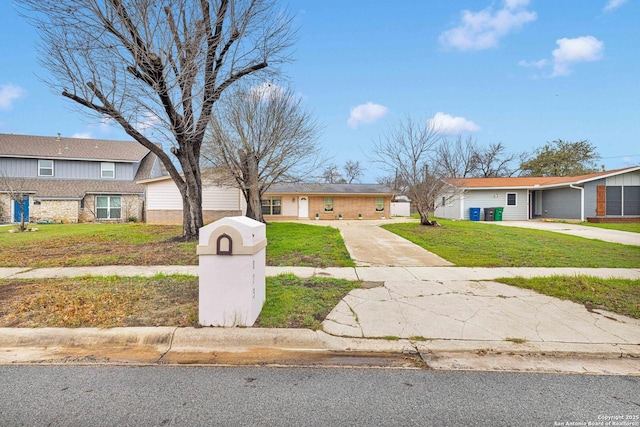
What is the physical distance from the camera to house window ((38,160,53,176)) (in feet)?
80.6

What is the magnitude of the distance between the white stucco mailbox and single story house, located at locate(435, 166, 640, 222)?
15.7 metres

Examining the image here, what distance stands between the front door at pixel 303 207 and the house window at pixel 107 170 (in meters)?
15.1

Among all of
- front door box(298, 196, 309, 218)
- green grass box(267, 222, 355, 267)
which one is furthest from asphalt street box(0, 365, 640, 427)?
front door box(298, 196, 309, 218)

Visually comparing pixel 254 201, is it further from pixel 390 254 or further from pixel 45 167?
pixel 45 167

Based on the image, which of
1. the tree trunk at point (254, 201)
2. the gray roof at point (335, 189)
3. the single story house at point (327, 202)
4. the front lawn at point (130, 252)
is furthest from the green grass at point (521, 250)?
the single story house at point (327, 202)

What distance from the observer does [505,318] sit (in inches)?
171

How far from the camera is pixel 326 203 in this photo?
26828 millimetres

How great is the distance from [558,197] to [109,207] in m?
33.4

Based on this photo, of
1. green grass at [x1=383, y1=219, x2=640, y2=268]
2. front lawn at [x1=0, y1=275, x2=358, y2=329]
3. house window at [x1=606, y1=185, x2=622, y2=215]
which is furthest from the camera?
house window at [x1=606, y1=185, x2=622, y2=215]

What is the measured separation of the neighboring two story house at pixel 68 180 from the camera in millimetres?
22734

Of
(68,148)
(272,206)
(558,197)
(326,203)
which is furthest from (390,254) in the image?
(68,148)

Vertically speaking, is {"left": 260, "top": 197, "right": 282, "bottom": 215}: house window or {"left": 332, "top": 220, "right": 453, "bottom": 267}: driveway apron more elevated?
{"left": 260, "top": 197, "right": 282, "bottom": 215}: house window

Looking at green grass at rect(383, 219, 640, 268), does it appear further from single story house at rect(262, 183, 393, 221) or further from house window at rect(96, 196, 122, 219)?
house window at rect(96, 196, 122, 219)

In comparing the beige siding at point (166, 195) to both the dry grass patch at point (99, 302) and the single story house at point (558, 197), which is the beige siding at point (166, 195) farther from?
the dry grass patch at point (99, 302)
